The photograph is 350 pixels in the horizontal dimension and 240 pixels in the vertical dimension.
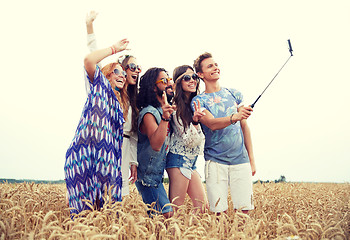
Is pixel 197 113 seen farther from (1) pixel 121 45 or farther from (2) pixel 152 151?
(1) pixel 121 45

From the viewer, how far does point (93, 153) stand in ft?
11.6

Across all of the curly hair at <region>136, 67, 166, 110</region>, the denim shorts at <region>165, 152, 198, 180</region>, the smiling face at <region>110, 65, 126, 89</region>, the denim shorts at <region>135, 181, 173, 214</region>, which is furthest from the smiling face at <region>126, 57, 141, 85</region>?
the denim shorts at <region>135, 181, 173, 214</region>

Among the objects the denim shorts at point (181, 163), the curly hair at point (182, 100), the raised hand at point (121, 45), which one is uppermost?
the raised hand at point (121, 45)

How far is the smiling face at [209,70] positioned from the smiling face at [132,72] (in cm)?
97

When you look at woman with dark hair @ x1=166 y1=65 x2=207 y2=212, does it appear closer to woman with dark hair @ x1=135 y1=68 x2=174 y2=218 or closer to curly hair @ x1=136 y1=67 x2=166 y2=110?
woman with dark hair @ x1=135 y1=68 x2=174 y2=218

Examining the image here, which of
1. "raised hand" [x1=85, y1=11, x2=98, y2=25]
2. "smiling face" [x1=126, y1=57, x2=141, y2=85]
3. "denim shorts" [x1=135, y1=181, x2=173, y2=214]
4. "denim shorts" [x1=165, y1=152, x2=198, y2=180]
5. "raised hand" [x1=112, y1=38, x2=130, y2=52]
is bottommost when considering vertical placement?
"denim shorts" [x1=135, y1=181, x2=173, y2=214]

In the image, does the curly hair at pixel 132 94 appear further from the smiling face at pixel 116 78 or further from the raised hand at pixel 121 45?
the raised hand at pixel 121 45

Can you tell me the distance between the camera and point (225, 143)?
14.5ft

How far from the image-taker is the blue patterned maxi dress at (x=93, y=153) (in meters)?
3.53

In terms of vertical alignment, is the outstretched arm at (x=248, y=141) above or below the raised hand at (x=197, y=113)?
below

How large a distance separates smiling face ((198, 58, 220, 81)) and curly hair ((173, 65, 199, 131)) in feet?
0.77

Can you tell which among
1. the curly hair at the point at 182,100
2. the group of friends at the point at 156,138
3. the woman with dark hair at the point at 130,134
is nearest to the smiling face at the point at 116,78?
the group of friends at the point at 156,138

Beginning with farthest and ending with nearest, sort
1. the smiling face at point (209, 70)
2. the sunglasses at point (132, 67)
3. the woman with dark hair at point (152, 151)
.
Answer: the smiling face at point (209, 70)
the sunglasses at point (132, 67)
the woman with dark hair at point (152, 151)

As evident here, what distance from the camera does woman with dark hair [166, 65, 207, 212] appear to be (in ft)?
14.5
